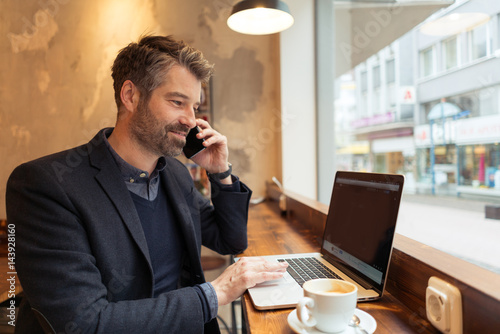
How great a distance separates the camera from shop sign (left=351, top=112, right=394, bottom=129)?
2508 millimetres

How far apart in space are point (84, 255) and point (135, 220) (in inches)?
8.3

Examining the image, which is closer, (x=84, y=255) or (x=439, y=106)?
(x=84, y=255)

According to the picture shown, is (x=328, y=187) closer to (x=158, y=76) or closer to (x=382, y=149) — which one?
(x=382, y=149)

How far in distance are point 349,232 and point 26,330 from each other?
1.07m

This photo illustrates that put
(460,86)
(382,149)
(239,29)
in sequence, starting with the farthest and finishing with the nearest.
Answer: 1. (382,149)
2. (239,29)
3. (460,86)

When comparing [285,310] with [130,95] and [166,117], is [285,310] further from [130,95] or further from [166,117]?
[130,95]

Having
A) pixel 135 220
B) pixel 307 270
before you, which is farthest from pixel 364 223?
pixel 135 220

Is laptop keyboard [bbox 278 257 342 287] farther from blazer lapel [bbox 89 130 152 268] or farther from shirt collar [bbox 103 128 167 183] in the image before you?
shirt collar [bbox 103 128 167 183]

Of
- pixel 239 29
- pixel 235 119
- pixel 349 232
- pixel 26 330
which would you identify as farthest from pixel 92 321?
pixel 235 119

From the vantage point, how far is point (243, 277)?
3.27ft

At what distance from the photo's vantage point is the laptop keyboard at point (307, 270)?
104cm

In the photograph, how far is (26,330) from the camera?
3.47 ft

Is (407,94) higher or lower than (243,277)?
higher

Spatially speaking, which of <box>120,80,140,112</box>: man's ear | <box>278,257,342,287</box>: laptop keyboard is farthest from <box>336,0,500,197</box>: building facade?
<box>120,80,140,112</box>: man's ear
